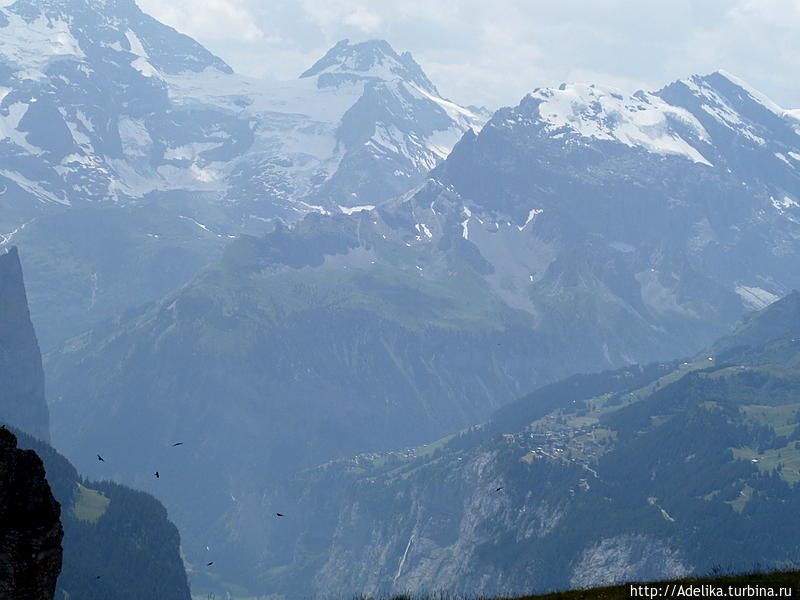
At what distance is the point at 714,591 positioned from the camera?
80062 millimetres

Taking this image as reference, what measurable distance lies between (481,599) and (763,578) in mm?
18769

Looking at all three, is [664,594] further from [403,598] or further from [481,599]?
[403,598]

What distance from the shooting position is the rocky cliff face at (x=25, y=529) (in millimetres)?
79625

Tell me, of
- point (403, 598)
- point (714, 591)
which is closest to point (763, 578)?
point (714, 591)

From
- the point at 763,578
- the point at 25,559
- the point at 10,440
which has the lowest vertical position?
the point at 25,559

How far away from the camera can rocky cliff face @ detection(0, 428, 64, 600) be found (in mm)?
79625

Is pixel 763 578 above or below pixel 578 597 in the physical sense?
above

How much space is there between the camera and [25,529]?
80938 millimetres

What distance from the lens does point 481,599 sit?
81.6 m

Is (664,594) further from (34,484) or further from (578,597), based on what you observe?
(34,484)

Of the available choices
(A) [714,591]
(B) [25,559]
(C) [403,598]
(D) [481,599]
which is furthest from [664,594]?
(B) [25,559]

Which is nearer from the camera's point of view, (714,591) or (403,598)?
(714,591)

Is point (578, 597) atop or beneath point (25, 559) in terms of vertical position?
atop

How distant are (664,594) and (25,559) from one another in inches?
1599
